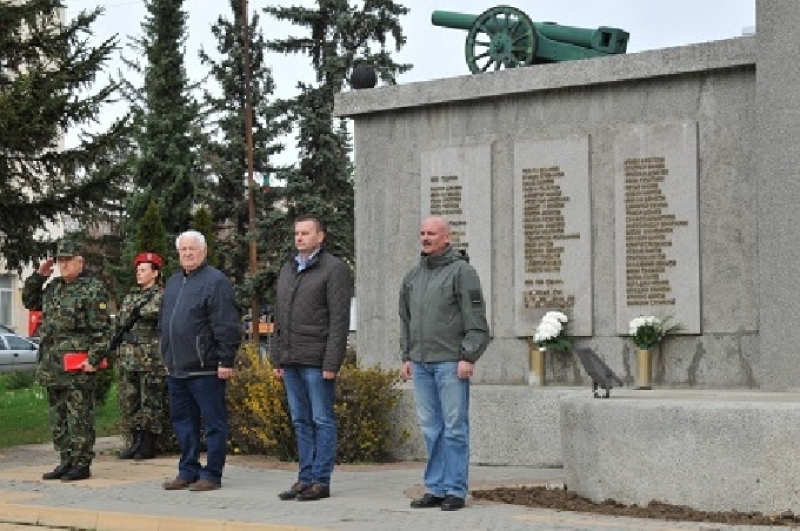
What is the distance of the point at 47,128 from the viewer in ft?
56.5

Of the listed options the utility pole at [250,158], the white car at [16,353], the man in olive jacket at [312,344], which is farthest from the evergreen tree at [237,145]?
the man in olive jacket at [312,344]

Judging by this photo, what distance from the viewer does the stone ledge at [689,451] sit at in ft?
28.1

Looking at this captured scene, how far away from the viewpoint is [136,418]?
43.3 feet

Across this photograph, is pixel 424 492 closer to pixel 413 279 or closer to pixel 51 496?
pixel 413 279

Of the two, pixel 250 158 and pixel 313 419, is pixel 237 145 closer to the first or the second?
pixel 250 158

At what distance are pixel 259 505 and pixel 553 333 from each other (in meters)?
4.10

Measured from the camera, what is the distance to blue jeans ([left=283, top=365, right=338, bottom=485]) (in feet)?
33.0

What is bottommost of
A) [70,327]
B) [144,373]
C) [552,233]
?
[144,373]

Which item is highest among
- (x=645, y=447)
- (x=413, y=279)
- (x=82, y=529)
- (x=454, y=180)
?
(x=454, y=180)

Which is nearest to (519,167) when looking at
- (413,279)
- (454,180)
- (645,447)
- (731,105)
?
(454,180)

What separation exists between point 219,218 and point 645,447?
3342cm

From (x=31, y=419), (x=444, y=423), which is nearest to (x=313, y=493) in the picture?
(x=444, y=423)

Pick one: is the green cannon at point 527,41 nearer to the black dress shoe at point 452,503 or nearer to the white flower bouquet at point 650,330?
the white flower bouquet at point 650,330

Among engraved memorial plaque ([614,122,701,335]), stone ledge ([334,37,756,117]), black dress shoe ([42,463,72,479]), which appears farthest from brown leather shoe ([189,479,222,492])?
stone ledge ([334,37,756,117])
